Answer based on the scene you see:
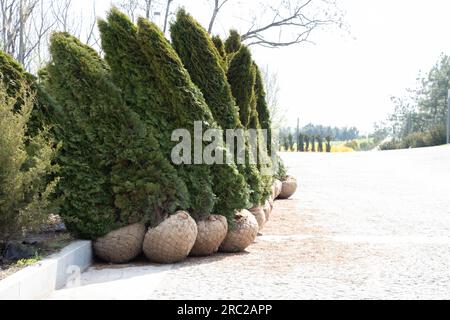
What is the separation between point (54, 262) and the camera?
5465mm

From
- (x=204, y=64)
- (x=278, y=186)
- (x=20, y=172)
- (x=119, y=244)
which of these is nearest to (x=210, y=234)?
(x=119, y=244)

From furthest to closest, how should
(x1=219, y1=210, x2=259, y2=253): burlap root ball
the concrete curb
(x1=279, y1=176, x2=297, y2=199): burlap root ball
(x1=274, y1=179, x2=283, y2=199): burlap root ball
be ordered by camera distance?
(x1=279, y1=176, x2=297, y2=199): burlap root ball
(x1=274, y1=179, x2=283, y2=199): burlap root ball
(x1=219, y1=210, x2=259, y2=253): burlap root ball
the concrete curb

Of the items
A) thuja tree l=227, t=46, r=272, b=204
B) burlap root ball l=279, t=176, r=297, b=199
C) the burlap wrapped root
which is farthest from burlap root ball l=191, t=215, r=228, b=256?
burlap root ball l=279, t=176, r=297, b=199

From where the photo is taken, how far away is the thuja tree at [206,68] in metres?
8.22

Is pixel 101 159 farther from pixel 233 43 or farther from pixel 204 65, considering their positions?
pixel 233 43

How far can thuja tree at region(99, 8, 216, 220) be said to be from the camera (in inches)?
284

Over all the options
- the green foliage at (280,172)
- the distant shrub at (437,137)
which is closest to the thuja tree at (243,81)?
the green foliage at (280,172)

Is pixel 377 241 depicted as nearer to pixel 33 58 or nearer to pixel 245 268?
pixel 245 268

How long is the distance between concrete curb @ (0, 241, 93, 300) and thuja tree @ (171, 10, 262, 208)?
8.82 feet

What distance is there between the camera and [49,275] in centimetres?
536

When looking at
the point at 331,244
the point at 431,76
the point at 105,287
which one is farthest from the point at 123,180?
the point at 431,76

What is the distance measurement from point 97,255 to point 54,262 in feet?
4.22

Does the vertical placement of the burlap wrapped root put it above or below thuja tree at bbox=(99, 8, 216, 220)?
below

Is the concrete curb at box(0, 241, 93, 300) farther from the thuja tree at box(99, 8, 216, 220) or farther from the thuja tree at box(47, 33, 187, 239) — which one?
the thuja tree at box(99, 8, 216, 220)
